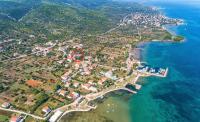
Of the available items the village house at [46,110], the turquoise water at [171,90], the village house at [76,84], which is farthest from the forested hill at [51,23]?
the village house at [46,110]

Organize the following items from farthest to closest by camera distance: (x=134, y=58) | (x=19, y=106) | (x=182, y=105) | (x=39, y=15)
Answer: (x=39, y=15), (x=134, y=58), (x=182, y=105), (x=19, y=106)

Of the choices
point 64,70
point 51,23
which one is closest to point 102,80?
point 64,70

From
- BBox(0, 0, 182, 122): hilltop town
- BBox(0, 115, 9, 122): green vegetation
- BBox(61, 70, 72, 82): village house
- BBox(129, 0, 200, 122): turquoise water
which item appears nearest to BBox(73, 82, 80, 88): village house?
BBox(0, 0, 182, 122): hilltop town

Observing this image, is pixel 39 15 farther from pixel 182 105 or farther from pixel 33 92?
pixel 182 105

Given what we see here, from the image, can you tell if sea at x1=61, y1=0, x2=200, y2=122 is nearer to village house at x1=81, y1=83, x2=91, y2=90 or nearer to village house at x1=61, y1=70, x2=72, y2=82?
village house at x1=81, y1=83, x2=91, y2=90

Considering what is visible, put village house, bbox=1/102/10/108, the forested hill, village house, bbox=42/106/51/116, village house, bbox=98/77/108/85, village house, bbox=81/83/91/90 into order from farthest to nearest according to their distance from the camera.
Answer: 1. the forested hill
2. village house, bbox=98/77/108/85
3. village house, bbox=81/83/91/90
4. village house, bbox=1/102/10/108
5. village house, bbox=42/106/51/116

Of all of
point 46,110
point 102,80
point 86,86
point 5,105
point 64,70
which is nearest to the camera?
point 46,110

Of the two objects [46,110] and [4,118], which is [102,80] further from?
[4,118]

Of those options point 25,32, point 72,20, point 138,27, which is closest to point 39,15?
point 72,20
